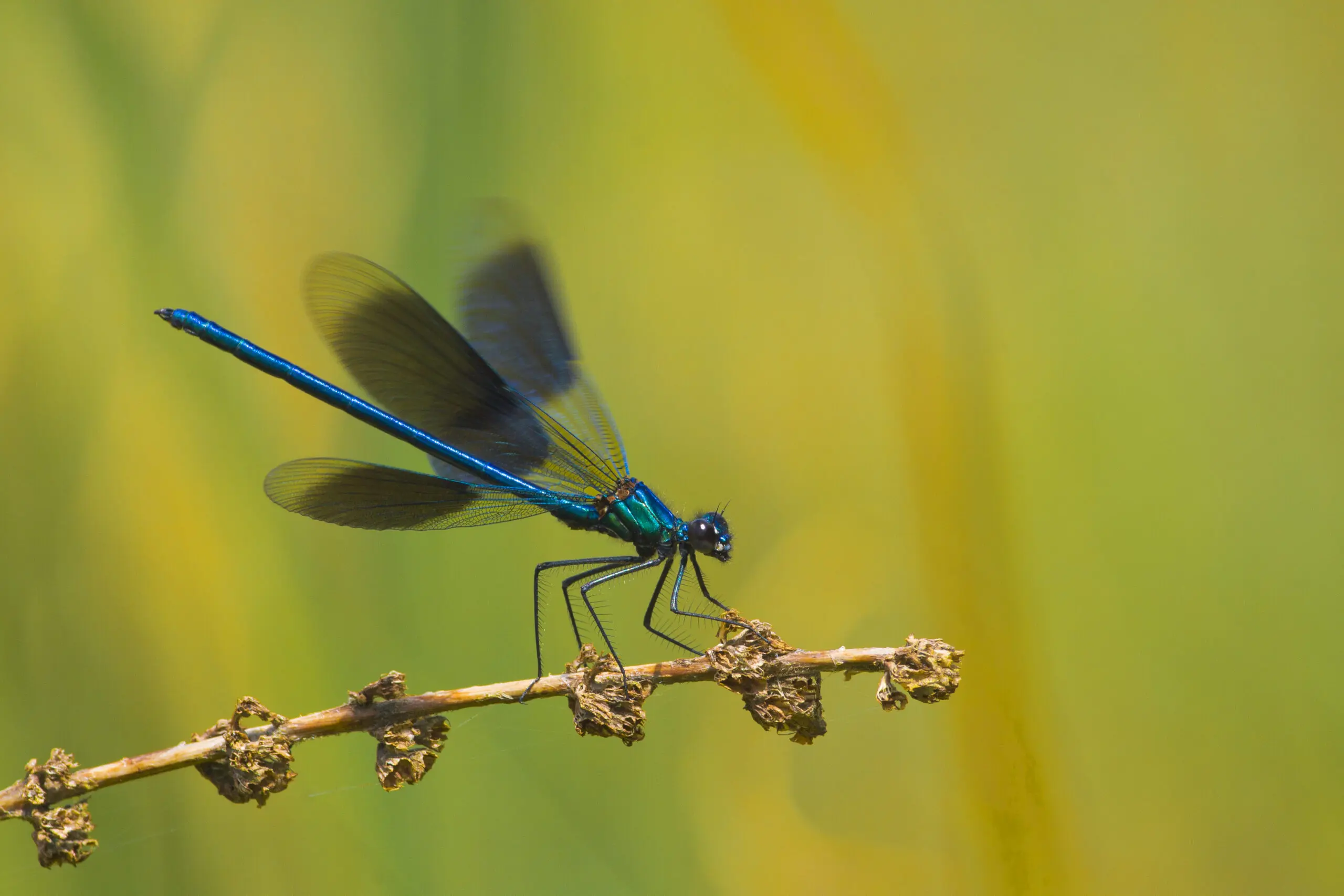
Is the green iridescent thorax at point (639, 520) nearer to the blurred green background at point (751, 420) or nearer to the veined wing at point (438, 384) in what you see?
the veined wing at point (438, 384)

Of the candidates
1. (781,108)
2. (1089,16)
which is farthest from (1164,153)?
(781,108)

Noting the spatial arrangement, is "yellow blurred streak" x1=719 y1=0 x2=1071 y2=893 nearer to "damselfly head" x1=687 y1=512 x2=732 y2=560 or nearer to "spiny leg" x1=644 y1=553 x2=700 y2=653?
Result: "damselfly head" x1=687 y1=512 x2=732 y2=560

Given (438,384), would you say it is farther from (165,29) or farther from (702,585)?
(165,29)

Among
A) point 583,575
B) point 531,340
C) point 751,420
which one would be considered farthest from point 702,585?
point 531,340

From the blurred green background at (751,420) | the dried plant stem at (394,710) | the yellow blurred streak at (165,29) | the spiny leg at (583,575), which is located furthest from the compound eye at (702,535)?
the yellow blurred streak at (165,29)

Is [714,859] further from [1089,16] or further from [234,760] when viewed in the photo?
[1089,16]

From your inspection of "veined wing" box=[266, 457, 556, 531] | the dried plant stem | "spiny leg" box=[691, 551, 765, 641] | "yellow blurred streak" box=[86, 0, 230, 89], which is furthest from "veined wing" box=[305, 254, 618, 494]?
"yellow blurred streak" box=[86, 0, 230, 89]
